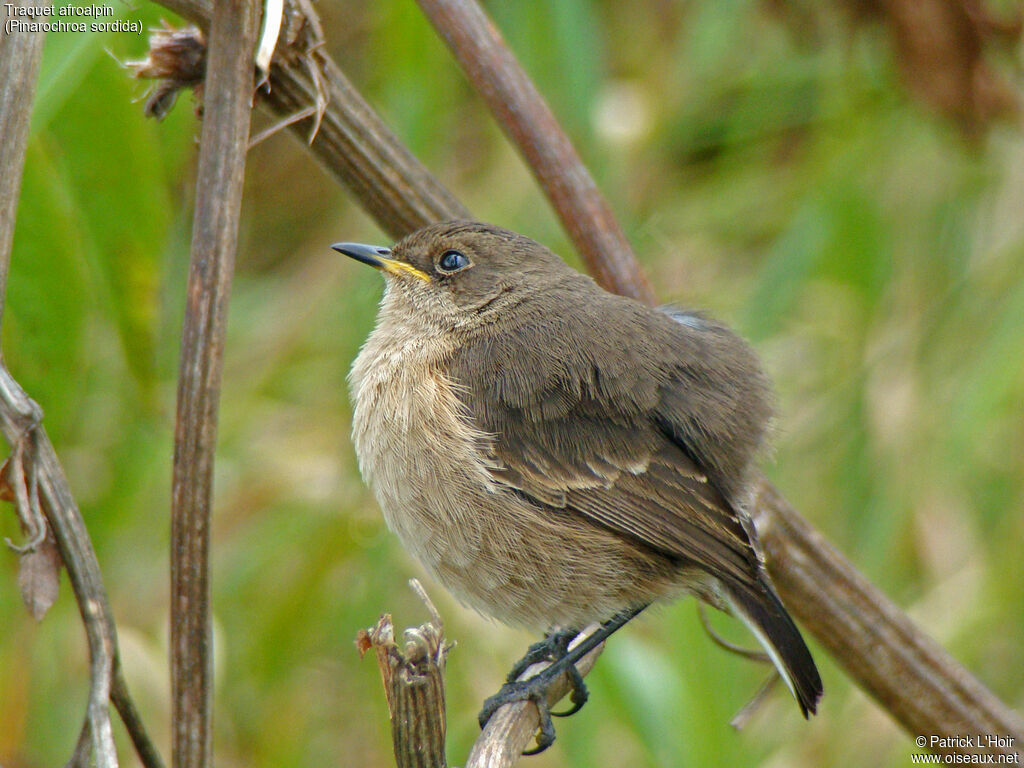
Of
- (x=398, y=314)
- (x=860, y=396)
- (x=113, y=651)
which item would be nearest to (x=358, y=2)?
(x=398, y=314)

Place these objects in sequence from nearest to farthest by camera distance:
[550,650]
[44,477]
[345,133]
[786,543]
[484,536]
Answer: [44,477]
[345,133]
[786,543]
[484,536]
[550,650]

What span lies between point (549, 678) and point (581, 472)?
0.57 metres

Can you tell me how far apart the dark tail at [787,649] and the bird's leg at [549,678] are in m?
0.41

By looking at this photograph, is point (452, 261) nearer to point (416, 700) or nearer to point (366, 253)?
point (366, 253)

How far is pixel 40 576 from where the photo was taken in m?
2.09

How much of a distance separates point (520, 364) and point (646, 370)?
36 cm

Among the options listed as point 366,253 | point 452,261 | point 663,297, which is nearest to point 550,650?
point 452,261

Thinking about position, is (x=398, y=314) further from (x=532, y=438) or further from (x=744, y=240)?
(x=744, y=240)

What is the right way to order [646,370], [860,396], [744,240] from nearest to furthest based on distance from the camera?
1. [646,370]
2. [860,396]
3. [744,240]

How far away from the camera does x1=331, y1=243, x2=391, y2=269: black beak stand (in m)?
3.43

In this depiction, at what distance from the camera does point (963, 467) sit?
15.6 ft

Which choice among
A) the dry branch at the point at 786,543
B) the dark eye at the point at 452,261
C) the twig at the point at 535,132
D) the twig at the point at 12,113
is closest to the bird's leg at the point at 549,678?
the dry branch at the point at 786,543

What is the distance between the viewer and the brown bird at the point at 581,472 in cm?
292

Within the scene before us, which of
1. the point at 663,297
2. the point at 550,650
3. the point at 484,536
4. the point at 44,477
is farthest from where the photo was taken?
the point at 663,297
